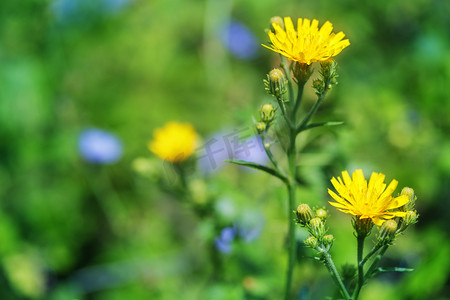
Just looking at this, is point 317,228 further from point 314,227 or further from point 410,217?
point 410,217

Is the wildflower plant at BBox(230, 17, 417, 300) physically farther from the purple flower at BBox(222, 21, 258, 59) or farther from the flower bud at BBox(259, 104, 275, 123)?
the purple flower at BBox(222, 21, 258, 59)

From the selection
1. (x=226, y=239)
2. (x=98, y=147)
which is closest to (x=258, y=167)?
(x=226, y=239)

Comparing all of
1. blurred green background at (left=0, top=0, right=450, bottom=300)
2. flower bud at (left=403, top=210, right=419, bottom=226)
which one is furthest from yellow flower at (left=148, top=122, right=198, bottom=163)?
flower bud at (left=403, top=210, right=419, bottom=226)

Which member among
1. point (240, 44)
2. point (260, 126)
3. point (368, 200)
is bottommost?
point (368, 200)

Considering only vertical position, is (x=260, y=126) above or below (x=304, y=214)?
above

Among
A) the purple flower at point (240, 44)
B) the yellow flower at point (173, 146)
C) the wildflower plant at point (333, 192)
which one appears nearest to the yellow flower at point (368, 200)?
the wildflower plant at point (333, 192)

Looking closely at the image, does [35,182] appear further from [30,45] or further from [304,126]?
[304,126]

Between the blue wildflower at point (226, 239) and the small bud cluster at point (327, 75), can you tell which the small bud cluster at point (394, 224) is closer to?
the small bud cluster at point (327, 75)
